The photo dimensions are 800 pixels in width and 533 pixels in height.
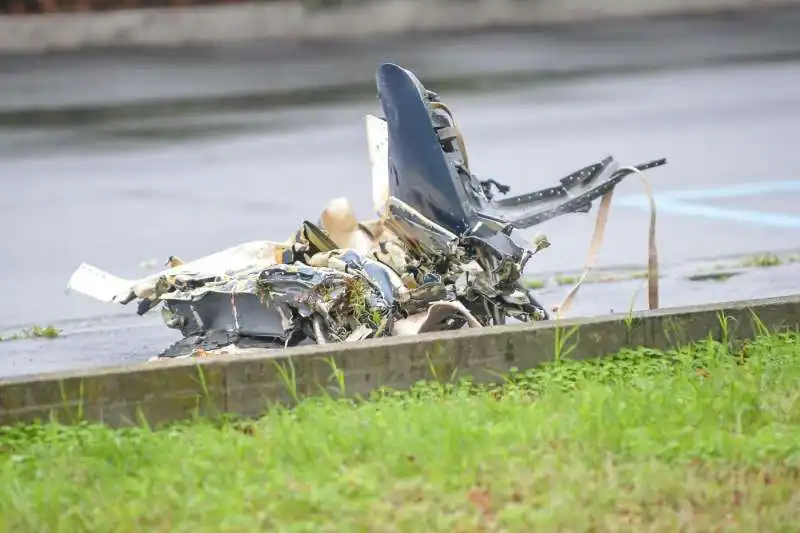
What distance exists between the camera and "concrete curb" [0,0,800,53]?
810 inches

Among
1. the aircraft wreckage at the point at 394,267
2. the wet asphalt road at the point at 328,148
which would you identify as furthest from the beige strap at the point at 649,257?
the wet asphalt road at the point at 328,148

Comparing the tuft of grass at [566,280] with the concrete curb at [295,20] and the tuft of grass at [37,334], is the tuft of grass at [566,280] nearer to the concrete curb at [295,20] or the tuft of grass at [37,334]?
the tuft of grass at [37,334]

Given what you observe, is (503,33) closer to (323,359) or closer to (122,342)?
(122,342)

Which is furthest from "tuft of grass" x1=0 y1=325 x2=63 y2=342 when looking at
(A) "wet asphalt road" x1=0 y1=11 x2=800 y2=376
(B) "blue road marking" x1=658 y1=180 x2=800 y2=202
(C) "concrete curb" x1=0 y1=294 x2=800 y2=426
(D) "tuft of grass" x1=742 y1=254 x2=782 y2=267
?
(B) "blue road marking" x1=658 y1=180 x2=800 y2=202

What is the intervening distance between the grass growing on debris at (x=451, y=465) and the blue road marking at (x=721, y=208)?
489 centimetres

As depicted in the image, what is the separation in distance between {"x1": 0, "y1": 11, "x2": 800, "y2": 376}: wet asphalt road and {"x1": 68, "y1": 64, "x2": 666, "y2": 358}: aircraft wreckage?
3.34ft

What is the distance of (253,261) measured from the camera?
688 cm

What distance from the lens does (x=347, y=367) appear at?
5676 millimetres

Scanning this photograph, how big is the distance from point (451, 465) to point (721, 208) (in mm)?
6443

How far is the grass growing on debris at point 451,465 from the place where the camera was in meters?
4.38

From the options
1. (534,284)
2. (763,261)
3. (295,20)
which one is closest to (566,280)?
(534,284)

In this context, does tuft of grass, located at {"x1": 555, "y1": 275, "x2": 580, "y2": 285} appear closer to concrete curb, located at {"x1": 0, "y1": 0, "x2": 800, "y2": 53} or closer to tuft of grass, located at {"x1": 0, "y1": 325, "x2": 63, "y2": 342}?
tuft of grass, located at {"x1": 0, "y1": 325, "x2": 63, "y2": 342}

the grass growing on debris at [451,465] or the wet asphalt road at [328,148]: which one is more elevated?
the wet asphalt road at [328,148]

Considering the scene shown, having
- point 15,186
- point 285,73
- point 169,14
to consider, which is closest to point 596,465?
point 15,186
